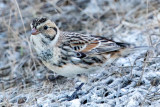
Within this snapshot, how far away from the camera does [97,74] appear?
5.18 m

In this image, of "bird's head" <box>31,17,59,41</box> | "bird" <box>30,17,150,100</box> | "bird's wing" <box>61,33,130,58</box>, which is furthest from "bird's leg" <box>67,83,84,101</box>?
"bird's head" <box>31,17,59,41</box>

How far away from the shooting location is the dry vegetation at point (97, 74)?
4418 millimetres

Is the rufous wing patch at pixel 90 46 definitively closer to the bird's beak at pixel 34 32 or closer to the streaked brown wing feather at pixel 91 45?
the streaked brown wing feather at pixel 91 45

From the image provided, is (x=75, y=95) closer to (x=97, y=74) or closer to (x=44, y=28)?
(x=97, y=74)

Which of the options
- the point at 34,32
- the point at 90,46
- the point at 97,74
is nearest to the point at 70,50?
the point at 90,46

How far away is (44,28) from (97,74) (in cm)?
114

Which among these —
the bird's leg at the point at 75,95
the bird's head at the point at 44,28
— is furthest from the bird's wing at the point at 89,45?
the bird's leg at the point at 75,95

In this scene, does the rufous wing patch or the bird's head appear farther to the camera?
the rufous wing patch

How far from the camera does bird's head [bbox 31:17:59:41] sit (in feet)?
14.6

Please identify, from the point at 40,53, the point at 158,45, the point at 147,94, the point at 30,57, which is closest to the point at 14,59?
the point at 30,57

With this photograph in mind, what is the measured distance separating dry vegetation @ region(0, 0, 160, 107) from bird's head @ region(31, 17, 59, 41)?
785mm

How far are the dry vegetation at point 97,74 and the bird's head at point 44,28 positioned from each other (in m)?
0.78

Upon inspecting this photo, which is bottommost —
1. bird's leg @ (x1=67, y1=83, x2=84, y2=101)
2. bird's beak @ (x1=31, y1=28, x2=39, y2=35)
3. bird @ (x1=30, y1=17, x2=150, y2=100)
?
bird's leg @ (x1=67, y1=83, x2=84, y2=101)

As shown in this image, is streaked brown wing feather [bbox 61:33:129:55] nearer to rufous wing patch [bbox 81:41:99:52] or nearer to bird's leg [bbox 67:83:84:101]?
rufous wing patch [bbox 81:41:99:52]
